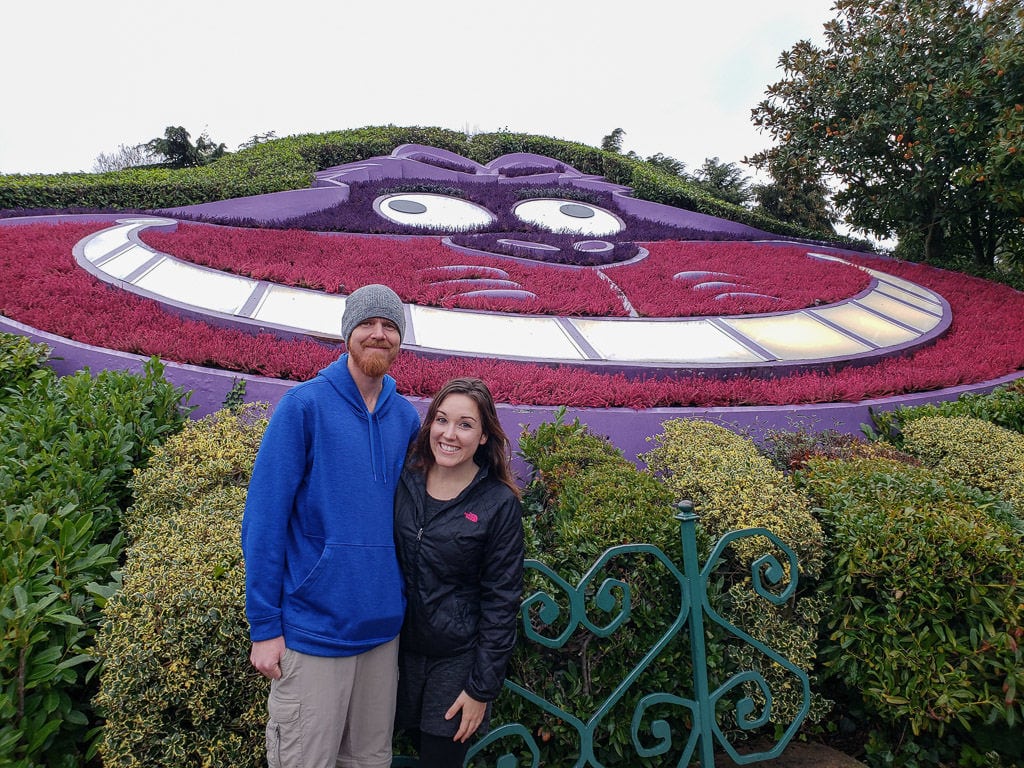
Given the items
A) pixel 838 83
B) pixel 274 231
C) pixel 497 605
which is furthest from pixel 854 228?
pixel 497 605

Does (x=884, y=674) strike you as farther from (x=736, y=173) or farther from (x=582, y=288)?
(x=736, y=173)

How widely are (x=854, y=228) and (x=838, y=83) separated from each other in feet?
7.84

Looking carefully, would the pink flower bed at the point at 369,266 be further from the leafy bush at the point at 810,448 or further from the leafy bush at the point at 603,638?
the leafy bush at the point at 603,638

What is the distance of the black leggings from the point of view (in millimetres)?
1631

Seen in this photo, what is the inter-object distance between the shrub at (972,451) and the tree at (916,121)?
4389 mm

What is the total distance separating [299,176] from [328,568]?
8.75m

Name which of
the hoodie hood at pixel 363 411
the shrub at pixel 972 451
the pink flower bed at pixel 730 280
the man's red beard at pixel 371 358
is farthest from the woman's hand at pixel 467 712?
the pink flower bed at pixel 730 280

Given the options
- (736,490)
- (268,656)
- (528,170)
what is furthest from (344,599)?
(528,170)

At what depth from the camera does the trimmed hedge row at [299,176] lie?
27.4 ft

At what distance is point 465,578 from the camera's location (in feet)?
5.40

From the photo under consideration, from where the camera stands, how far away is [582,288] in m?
5.72

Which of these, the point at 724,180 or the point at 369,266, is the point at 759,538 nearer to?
the point at 369,266

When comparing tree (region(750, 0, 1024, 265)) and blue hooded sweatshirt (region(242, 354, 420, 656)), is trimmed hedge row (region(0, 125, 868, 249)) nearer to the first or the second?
tree (region(750, 0, 1024, 265))

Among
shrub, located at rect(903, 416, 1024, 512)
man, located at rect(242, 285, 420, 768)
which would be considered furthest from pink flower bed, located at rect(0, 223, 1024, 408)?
man, located at rect(242, 285, 420, 768)
